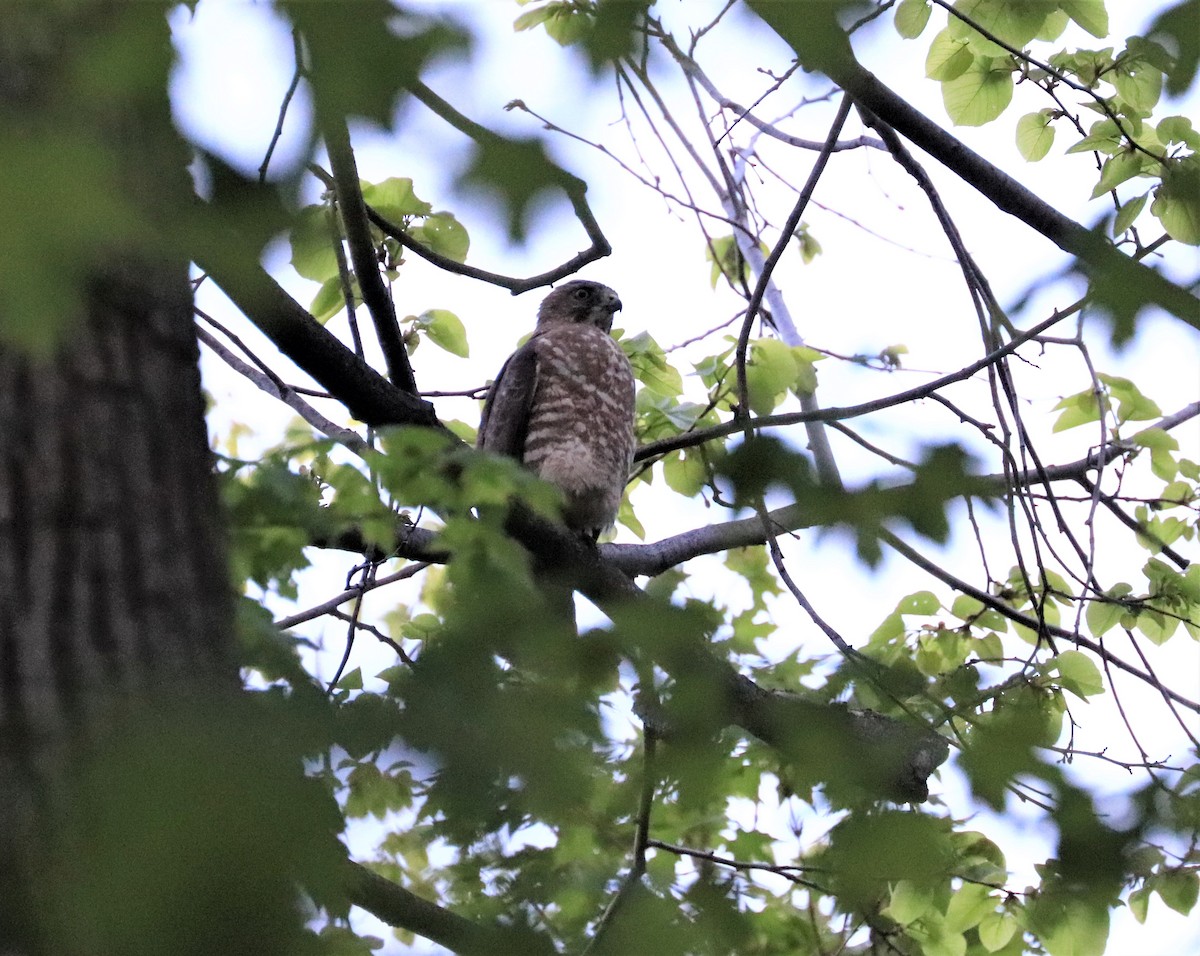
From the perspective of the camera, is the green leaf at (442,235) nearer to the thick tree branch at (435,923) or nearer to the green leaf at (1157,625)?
the thick tree branch at (435,923)

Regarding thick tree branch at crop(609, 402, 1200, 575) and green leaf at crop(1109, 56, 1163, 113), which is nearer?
green leaf at crop(1109, 56, 1163, 113)

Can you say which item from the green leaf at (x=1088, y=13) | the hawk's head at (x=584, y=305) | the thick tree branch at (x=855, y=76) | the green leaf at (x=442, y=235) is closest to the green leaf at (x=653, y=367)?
the hawk's head at (x=584, y=305)

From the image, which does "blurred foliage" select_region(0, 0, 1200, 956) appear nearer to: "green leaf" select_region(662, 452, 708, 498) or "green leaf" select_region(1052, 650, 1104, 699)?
"green leaf" select_region(1052, 650, 1104, 699)

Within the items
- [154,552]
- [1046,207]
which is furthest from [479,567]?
Result: [1046,207]

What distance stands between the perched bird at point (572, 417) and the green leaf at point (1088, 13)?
2715 mm

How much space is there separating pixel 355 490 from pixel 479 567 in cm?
54

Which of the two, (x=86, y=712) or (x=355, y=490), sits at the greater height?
(x=355, y=490)

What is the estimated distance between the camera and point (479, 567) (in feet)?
6.67

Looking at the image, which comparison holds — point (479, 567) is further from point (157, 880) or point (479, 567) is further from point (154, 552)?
point (157, 880)

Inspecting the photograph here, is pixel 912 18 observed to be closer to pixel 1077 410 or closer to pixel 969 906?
pixel 1077 410

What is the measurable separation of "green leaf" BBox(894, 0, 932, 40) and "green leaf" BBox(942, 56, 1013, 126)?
287 millimetres

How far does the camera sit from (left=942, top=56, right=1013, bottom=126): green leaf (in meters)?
4.28

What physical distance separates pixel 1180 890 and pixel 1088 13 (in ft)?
7.77

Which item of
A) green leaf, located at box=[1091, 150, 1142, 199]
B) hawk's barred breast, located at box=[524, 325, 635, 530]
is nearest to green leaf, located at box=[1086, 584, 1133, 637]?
green leaf, located at box=[1091, 150, 1142, 199]
